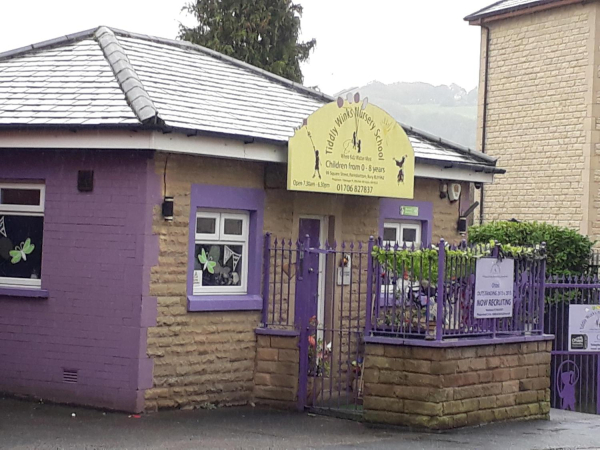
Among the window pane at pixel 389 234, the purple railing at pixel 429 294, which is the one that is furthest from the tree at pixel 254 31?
the purple railing at pixel 429 294

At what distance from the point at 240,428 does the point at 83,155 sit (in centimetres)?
359

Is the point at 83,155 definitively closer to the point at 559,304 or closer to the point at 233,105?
the point at 233,105

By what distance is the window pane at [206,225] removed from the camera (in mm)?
12648

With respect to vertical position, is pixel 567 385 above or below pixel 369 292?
below

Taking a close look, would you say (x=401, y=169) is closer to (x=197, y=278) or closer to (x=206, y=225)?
(x=206, y=225)

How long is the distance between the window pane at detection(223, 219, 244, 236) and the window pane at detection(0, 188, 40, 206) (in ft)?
7.38

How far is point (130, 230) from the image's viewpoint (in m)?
11.8

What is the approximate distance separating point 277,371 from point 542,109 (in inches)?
560

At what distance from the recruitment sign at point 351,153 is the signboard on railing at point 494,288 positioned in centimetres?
214

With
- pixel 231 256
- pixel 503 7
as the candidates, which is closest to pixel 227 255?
pixel 231 256

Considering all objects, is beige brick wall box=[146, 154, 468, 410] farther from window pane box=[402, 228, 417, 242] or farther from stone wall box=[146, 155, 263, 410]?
window pane box=[402, 228, 417, 242]

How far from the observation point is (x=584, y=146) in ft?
78.3

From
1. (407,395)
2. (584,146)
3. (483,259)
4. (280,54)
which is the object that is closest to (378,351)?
(407,395)

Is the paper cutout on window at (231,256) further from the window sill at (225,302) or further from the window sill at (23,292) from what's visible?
the window sill at (23,292)
